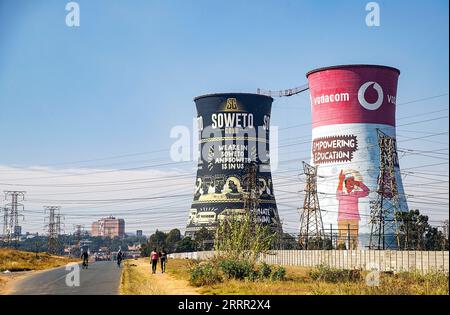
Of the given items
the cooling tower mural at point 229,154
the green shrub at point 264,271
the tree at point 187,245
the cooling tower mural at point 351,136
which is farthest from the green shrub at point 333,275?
the tree at point 187,245

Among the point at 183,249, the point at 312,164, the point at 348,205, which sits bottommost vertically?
the point at 183,249

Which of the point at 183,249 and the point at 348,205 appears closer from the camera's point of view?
the point at 348,205

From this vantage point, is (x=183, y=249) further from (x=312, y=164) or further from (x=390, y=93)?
(x=390, y=93)

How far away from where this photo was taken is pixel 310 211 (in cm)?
5666

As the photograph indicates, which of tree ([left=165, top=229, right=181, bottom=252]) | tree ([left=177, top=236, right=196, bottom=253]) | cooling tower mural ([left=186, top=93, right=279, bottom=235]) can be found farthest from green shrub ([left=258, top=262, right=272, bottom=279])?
tree ([left=165, top=229, right=181, bottom=252])

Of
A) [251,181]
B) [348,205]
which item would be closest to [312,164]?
[348,205]

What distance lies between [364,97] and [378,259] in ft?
77.8

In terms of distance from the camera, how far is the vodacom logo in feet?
184

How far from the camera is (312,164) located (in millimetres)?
62531

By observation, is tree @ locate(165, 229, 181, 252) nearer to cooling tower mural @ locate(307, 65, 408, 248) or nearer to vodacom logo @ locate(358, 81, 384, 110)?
cooling tower mural @ locate(307, 65, 408, 248)

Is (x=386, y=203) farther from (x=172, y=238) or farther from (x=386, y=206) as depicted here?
(x=172, y=238)

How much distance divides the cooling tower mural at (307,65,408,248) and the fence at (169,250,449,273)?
12.7 metres
